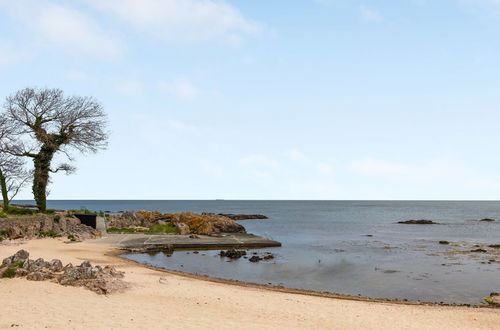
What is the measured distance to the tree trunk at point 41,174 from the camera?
4325 centimetres

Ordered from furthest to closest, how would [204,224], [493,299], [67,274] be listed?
[204,224], [493,299], [67,274]

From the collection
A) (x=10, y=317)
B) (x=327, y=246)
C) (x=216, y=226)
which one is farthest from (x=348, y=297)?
(x=216, y=226)

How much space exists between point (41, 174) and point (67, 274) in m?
29.1

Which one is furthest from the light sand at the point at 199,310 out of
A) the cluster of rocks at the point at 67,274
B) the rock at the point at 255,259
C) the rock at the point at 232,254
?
the rock at the point at 232,254

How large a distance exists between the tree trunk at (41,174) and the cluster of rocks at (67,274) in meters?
25.4

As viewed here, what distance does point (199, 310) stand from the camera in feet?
51.0

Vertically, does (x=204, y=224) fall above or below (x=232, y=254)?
above

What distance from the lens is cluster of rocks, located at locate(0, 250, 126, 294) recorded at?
17755mm

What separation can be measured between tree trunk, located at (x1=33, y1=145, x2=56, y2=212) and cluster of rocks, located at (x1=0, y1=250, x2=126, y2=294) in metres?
25.4

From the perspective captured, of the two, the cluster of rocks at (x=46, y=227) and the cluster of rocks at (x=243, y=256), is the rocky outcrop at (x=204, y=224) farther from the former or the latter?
the cluster of rocks at (x=243, y=256)

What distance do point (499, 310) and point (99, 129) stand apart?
40595mm

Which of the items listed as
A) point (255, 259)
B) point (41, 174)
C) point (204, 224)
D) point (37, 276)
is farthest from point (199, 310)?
point (204, 224)

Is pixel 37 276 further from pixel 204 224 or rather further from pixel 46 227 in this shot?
pixel 204 224

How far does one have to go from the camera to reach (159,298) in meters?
17.1
